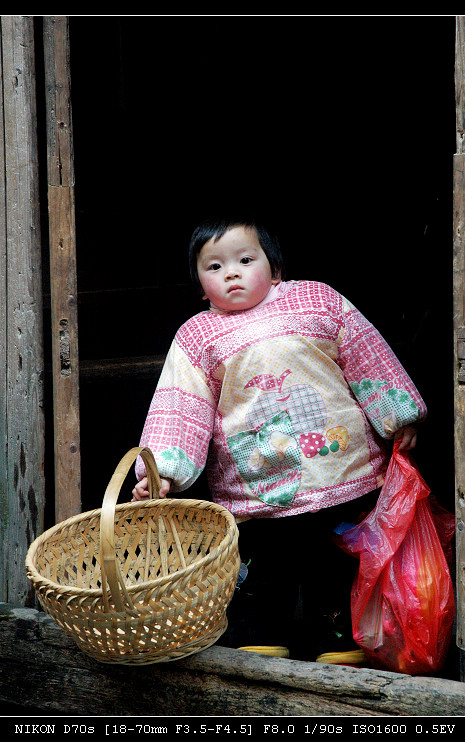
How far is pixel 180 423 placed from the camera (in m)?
2.83

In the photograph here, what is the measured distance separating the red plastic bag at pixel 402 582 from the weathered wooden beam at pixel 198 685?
0.65 ft

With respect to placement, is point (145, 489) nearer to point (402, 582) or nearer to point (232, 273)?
point (232, 273)

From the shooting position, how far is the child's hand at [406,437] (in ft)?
9.25

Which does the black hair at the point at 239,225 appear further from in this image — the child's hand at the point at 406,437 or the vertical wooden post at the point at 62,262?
the child's hand at the point at 406,437

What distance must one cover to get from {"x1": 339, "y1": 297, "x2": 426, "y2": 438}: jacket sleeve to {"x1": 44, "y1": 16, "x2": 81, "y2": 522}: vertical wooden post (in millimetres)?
937

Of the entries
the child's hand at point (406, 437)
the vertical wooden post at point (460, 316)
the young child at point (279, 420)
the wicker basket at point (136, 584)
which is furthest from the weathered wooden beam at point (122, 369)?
the vertical wooden post at point (460, 316)

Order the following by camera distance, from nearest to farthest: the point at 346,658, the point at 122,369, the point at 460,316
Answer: the point at 460,316 → the point at 346,658 → the point at 122,369

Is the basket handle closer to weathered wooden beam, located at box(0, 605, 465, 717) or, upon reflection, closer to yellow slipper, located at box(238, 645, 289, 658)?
weathered wooden beam, located at box(0, 605, 465, 717)

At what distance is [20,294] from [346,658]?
1.64 meters

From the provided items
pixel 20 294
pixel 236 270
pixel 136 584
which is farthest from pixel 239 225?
pixel 136 584

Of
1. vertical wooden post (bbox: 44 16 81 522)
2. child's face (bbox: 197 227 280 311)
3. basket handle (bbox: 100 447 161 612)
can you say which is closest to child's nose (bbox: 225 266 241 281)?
child's face (bbox: 197 227 280 311)

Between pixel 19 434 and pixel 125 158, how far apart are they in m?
2.09

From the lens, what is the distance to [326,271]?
4.29 m

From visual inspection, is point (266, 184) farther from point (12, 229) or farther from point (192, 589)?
point (192, 589)
